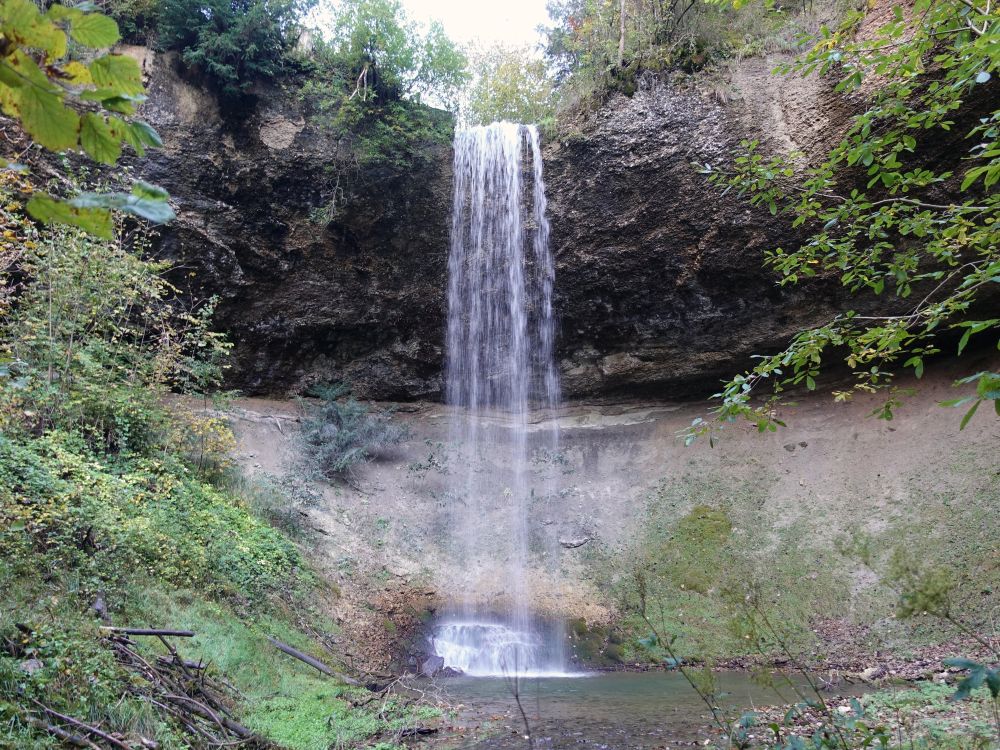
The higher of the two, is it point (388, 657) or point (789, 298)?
point (789, 298)

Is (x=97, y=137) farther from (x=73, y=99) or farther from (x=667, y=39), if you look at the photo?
(x=667, y=39)

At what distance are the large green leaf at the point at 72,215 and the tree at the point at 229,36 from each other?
1260 centimetres

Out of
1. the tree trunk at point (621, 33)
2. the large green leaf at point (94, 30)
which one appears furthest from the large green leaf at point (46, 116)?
the tree trunk at point (621, 33)

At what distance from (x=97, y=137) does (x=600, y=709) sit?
257 inches

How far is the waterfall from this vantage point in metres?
11.8

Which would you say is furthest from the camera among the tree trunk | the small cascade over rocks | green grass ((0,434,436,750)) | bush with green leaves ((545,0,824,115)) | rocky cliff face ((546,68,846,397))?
the tree trunk

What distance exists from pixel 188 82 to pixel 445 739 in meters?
12.3

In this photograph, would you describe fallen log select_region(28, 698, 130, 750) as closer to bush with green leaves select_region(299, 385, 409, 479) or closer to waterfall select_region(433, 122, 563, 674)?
waterfall select_region(433, 122, 563, 674)

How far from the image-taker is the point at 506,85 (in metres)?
21.7

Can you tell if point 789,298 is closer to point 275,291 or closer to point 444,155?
point 444,155

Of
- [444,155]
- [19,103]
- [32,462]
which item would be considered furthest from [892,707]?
[444,155]

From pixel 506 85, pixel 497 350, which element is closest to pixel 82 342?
pixel 497 350

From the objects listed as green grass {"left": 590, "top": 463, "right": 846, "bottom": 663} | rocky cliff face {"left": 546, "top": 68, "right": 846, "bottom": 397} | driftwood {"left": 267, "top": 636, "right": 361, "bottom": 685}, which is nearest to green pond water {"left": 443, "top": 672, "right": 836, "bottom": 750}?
driftwood {"left": 267, "top": 636, "right": 361, "bottom": 685}

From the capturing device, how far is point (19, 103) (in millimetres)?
988
